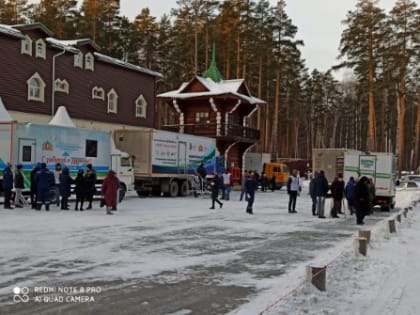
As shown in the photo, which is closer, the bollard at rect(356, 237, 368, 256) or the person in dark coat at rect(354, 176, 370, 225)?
the bollard at rect(356, 237, 368, 256)

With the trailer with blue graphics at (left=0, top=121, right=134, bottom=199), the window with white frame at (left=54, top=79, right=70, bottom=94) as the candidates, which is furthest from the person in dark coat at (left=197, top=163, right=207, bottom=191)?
the window with white frame at (left=54, top=79, right=70, bottom=94)

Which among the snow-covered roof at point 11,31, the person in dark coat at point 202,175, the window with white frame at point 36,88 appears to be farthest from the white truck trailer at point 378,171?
the snow-covered roof at point 11,31

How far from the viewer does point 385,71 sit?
46594 millimetres

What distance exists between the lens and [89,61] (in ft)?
114

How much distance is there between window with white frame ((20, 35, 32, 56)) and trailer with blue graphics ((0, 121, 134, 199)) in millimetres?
9309

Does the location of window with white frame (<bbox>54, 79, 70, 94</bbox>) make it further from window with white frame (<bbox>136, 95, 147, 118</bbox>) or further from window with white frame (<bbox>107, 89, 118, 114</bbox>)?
window with white frame (<bbox>136, 95, 147, 118</bbox>)

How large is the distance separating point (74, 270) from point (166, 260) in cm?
185

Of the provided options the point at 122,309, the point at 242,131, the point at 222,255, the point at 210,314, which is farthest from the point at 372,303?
the point at 242,131

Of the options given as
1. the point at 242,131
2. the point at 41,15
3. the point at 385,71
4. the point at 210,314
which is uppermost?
the point at 41,15

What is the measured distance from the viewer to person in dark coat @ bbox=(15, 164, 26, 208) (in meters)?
18.9

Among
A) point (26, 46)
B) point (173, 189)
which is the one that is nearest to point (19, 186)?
point (173, 189)

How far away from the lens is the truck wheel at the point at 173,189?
93.1 ft

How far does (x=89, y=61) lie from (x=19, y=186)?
17.3 metres

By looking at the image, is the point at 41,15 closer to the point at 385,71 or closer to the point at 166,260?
the point at 385,71
